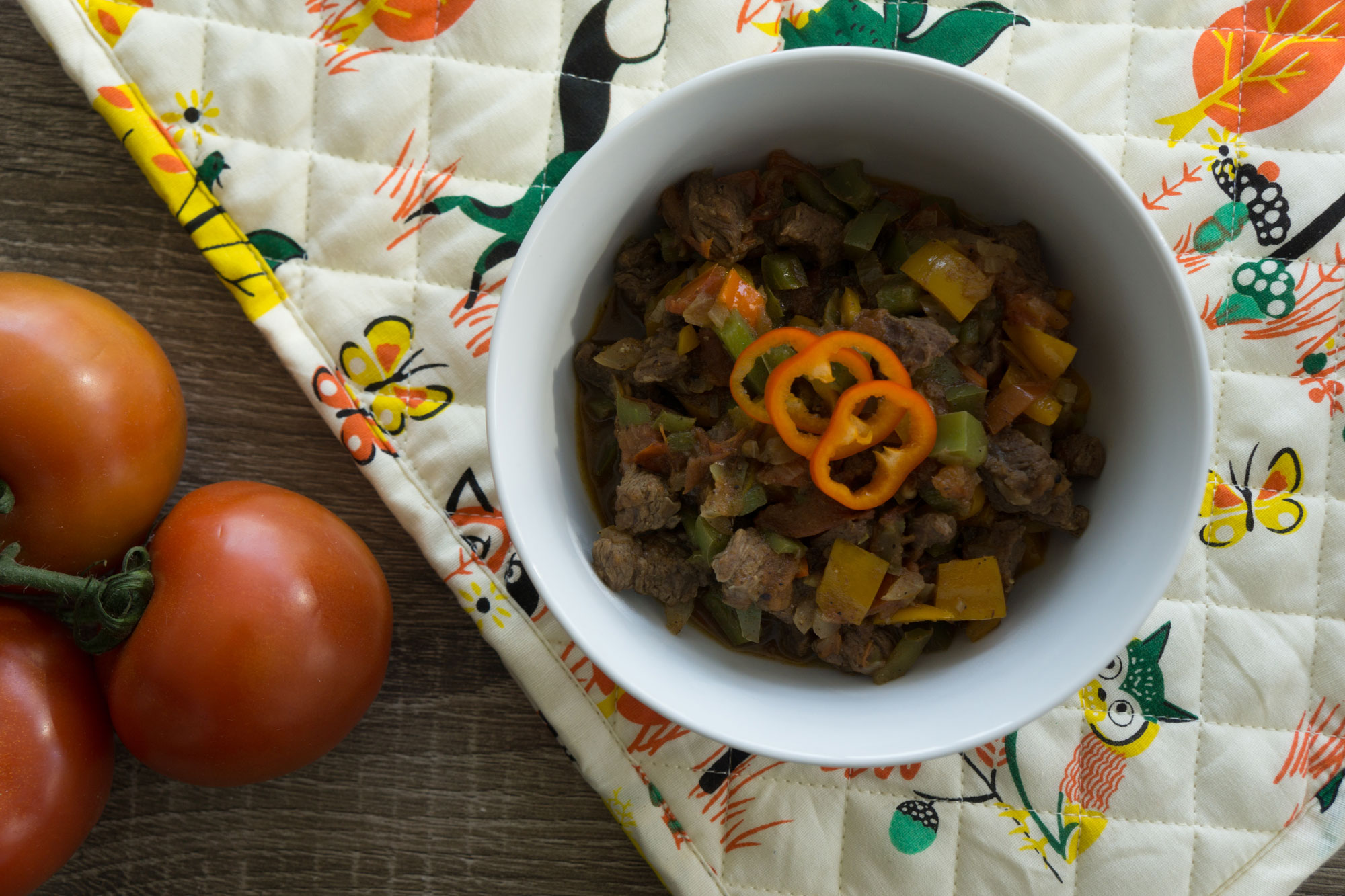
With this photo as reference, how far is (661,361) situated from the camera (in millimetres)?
1275

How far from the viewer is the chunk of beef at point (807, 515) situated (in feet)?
3.95

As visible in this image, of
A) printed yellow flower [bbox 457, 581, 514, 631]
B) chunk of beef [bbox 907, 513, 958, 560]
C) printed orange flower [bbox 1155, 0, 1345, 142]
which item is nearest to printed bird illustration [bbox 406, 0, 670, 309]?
printed yellow flower [bbox 457, 581, 514, 631]

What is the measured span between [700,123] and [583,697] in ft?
3.24

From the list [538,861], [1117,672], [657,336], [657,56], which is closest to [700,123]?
[657,336]

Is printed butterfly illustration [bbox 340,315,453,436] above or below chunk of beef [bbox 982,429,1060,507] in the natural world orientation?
below

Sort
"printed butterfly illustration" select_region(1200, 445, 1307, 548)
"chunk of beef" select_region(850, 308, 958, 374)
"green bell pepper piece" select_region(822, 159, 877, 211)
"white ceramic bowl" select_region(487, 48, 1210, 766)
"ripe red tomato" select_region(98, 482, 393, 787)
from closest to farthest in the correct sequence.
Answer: "white ceramic bowl" select_region(487, 48, 1210, 766)
"chunk of beef" select_region(850, 308, 958, 374)
"green bell pepper piece" select_region(822, 159, 877, 211)
"ripe red tomato" select_region(98, 482, 393, 787)
"printed butterfly illustration" select_region(1200, 445, 1307, 548)

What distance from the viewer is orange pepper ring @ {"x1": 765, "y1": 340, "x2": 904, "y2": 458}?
1.16 m

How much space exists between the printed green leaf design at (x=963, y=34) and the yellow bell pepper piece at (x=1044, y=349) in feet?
1.80

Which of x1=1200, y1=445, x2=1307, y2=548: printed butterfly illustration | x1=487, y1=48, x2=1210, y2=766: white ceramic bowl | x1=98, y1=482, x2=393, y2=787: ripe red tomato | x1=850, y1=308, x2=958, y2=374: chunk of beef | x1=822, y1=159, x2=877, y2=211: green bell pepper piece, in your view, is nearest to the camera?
x1=487, y1=48, x2=1210, y2=766: white ceramic bowl

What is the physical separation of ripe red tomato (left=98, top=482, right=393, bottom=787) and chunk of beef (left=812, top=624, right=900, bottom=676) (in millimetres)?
785

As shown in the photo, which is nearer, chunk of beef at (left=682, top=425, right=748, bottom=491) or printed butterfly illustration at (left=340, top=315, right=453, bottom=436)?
chunk of beef at (left=682, top=425, right=748, bottom=491)

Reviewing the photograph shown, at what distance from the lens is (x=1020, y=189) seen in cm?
124

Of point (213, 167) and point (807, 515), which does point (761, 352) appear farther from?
point (213, 167)

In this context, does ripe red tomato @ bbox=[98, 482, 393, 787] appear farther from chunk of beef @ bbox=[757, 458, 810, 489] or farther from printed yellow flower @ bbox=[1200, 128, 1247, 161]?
printed yellow flower @ bbox=[1200, 128, 1247, 161]
